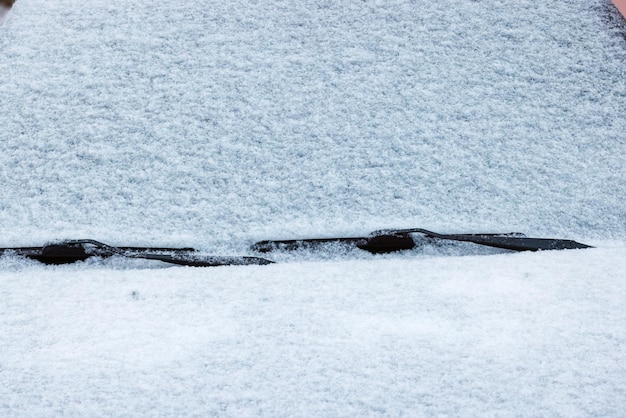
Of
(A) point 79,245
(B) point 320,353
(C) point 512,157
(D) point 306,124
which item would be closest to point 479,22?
(C) point 512,157

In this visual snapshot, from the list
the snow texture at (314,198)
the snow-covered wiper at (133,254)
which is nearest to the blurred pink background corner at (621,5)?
the snow texture at (314,198)

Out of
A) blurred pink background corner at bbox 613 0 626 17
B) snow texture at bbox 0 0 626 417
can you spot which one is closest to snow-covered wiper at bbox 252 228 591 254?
snow texture at bbox 0 0 626 417

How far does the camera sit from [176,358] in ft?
2.57

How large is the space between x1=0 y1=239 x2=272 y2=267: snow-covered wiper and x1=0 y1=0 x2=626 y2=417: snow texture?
17 millimetres

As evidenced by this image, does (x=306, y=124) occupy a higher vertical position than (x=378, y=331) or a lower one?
higher

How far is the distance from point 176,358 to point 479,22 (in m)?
0.95

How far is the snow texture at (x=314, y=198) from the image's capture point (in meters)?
0.75

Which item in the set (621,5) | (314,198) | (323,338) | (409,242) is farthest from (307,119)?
(621,5)

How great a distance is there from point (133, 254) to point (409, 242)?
1.54ft

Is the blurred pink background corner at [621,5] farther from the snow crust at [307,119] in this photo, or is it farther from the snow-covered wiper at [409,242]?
the snow-covered wiper at [409,242]

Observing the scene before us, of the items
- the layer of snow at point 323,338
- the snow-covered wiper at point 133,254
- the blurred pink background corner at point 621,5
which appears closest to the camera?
the layer of snow at point 323,338

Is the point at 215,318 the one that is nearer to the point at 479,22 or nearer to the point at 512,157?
the point at 512,157

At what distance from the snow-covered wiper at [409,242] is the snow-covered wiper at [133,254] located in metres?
0.05

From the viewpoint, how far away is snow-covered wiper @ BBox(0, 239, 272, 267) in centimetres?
92
